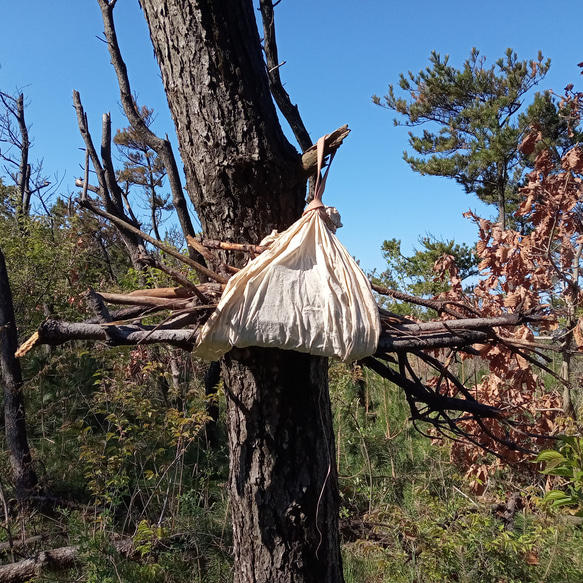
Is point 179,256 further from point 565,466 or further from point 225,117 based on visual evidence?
point 565,466

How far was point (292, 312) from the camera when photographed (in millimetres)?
1110

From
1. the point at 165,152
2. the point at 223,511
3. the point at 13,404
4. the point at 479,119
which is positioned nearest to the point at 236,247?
the point at 165,152

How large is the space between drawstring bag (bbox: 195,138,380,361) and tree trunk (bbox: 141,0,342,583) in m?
0.22

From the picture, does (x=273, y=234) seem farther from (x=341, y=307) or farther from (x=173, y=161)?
(x=173, y=161)

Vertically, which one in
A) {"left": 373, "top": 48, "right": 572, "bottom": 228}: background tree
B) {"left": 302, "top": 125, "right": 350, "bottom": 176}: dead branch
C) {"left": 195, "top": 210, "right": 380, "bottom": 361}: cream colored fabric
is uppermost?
{"left": 373, "top": 48, "right": 572, "bottom": 228}: background tree

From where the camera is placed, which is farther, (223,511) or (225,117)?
(223,511)

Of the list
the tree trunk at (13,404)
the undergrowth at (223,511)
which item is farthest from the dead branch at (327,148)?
the tree trunk at (13,404)

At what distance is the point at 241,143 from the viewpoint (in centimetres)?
134

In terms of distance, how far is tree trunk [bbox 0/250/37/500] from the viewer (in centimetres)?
438

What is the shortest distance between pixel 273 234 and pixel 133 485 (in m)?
4.18

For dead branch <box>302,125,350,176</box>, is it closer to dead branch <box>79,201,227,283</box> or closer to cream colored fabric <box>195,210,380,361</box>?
cream colored fabric <box>195,210,380,361</box>

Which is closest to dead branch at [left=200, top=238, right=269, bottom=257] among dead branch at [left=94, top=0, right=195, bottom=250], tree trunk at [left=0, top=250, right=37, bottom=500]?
dead branch at [left=94, top=0, right=195, bottom=250]

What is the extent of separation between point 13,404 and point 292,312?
441 cm

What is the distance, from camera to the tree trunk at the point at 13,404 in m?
4.38
